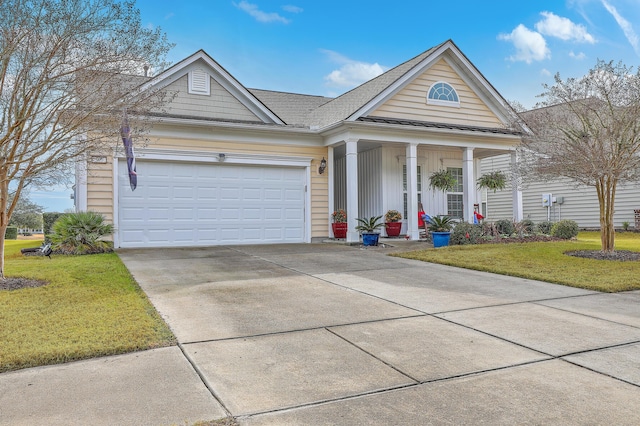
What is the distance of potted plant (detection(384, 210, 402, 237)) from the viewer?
13625 mm

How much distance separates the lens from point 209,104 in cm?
1287

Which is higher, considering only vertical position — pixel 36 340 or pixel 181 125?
pixel 181 125

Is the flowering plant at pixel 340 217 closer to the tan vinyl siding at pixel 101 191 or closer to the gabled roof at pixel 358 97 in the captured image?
the gabled roof at pixel 358 97

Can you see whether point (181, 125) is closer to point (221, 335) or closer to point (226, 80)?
point (226, 80)

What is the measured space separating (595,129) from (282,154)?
7827 mm

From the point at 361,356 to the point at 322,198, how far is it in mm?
10318

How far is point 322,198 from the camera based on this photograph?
1381 cm

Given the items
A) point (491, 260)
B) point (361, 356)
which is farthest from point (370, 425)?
point (491, 260)

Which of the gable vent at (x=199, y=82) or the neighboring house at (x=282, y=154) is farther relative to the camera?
the gable vent at (x=199, y=82)

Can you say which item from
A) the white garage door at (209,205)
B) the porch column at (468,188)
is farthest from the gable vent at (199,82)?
the porch column at (468,188)

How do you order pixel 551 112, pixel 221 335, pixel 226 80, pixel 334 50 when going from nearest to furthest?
pixel 221 335, pixel 551 112, pixel 226 80, pixel 334 50

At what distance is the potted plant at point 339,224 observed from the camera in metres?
13.3

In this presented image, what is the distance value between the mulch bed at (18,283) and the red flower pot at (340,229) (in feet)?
26.8

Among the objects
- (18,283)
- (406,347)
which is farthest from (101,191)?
(406,347)
